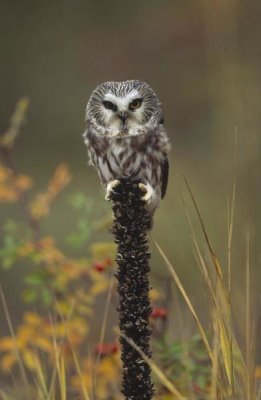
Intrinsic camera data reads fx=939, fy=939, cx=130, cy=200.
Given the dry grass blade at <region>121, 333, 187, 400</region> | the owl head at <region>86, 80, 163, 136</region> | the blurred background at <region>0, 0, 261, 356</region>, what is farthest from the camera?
the blurred background at <region>0, 0, 261, 356</region>

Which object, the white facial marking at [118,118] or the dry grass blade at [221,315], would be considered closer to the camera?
the dry grass blade at [221,315]

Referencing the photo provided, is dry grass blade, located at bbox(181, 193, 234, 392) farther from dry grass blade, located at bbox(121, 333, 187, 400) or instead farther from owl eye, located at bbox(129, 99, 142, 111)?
owl eye, located at bbox(129, 99, 142, 111)

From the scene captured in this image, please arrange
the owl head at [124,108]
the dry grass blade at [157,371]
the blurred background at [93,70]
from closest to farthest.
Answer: the dry grass blade at [157,371], the owl head at [124,108], the blurred background at [93,70]

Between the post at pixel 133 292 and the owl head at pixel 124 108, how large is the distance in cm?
81

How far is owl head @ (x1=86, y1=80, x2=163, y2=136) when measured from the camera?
7.78 feet

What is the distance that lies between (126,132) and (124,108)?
0.27 feet

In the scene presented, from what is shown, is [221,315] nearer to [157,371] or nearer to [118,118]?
[157,371]

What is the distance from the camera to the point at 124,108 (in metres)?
2.38

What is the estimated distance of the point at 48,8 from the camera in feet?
25.1

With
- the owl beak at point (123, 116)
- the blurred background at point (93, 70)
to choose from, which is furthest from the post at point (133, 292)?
the blurred background at point (93, 70)

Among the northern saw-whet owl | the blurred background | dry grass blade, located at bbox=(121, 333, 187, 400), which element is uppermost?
the blurred background

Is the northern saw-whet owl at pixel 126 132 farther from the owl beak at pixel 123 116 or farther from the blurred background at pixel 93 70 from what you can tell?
the blurred background at pixel 93 70

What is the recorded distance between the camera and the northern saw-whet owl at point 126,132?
2.39 metres

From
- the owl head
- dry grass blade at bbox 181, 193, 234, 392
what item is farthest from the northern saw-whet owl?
dry grass blade at bbox 181, 193, 234, 392
